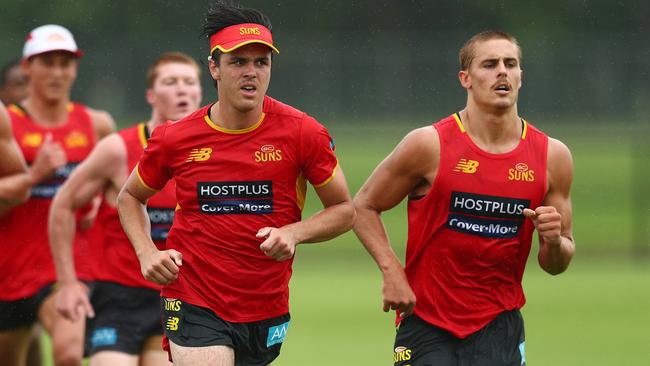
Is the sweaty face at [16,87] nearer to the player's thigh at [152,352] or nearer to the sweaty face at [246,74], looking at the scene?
the player's thigh at [152,352]

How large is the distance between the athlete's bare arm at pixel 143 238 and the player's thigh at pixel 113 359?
1.56 metres

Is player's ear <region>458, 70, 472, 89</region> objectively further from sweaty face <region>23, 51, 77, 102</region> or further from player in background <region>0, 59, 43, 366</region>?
player in background <region>0, 59, 43, 366</region>

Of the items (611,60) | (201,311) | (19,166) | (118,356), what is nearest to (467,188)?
(201,311)

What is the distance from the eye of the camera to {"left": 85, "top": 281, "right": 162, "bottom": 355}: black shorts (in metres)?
8.65

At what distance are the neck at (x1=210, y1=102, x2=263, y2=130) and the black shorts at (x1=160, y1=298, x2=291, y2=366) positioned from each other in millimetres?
953

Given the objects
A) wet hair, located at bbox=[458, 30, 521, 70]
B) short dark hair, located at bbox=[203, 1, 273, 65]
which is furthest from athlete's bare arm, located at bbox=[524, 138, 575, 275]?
short dark hair, located at bbox=[203, 1, 273, 65]

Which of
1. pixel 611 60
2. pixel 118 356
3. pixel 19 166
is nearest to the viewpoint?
pixel 118 356

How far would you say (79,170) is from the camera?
8.72 metres

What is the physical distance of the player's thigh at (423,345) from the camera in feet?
23.4

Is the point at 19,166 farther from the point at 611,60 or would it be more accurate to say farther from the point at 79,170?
the point at 611,60

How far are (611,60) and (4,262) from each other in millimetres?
23734

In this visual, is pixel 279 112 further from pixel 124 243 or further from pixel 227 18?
pixel 124 243

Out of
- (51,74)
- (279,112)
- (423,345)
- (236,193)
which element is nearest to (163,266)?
(236,193)

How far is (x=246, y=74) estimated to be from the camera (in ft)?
22.7
